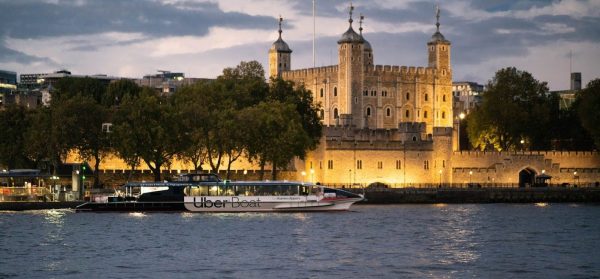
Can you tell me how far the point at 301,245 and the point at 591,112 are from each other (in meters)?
57.1

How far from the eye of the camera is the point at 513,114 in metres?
115

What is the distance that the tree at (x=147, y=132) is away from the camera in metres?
90.8

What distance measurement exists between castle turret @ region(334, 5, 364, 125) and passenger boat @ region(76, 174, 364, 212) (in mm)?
40955

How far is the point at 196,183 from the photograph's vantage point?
83.1 metres

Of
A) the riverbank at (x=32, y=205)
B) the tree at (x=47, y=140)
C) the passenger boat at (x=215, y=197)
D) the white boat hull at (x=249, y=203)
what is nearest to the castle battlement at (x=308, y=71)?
the tree at (x=47, y=140)

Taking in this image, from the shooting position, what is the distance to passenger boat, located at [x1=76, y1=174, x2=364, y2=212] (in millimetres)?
82562

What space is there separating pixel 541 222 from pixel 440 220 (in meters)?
5.92

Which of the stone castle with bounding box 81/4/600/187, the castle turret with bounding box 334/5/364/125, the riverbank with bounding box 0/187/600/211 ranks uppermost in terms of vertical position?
the castle turret with bounding box 334/5/364/125

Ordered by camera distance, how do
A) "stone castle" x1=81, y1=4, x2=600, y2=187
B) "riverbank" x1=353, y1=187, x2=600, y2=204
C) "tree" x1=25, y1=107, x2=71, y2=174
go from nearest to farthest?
"tree" x1=25, y1=107, x2=71, y2=174, "riverbank" x1=353, y1=187, x2=600, y2=204, "stone castle" x1=81, y1=4, x2=600, y2=187

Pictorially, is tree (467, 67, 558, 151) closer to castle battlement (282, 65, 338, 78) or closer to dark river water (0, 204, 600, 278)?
castle battlement (282, 65, 338, 78)

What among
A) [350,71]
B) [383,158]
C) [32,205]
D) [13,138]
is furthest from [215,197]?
[350,71]

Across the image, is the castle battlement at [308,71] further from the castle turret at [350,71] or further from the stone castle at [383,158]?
the castle turret at [350,71]

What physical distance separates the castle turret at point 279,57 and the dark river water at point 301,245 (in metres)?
52.6

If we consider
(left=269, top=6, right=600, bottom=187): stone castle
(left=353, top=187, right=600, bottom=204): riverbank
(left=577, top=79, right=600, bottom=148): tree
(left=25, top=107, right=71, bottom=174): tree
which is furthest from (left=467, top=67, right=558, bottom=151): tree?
(left=25, top=107, right=71, bottom=174): tree
